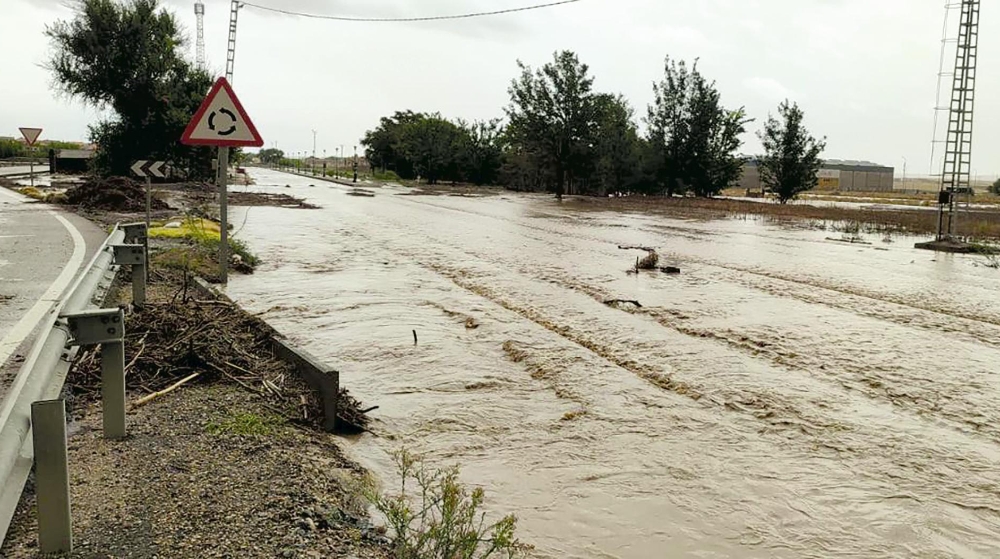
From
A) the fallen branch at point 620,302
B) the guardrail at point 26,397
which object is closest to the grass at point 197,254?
the fallen branch at point 620,302

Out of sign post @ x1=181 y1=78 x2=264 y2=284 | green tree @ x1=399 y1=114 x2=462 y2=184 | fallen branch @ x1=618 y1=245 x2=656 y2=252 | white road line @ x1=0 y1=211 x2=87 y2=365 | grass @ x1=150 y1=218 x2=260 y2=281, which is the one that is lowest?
white road line @ x1=0 y1=211 x2=87 y2=365

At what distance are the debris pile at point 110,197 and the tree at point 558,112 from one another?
29891 millimetres

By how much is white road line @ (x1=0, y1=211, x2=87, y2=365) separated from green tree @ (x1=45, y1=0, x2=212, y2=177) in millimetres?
30869

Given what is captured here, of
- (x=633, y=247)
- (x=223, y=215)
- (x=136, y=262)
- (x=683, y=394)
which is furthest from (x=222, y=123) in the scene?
(x=633, y=247)

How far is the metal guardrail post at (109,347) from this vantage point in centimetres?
414

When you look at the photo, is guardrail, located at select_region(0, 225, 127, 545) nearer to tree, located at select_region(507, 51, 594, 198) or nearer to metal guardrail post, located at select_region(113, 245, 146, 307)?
metal guardrail post, located at select_region(113, 245, 146, 307)

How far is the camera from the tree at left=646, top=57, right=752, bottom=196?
174 ft

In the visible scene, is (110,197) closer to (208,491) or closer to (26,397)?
(208,491)

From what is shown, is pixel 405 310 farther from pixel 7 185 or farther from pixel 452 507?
pixel 7 185

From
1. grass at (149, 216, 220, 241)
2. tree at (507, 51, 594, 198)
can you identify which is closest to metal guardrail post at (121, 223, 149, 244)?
grass at (149, 216, 220, 241)

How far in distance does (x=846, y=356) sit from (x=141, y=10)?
43472 millimetres

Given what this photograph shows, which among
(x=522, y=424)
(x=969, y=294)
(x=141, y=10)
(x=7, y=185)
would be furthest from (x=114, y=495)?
(x=141, y=10)

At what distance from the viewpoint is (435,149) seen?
7362 centimetres

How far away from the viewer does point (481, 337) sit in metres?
8.64
